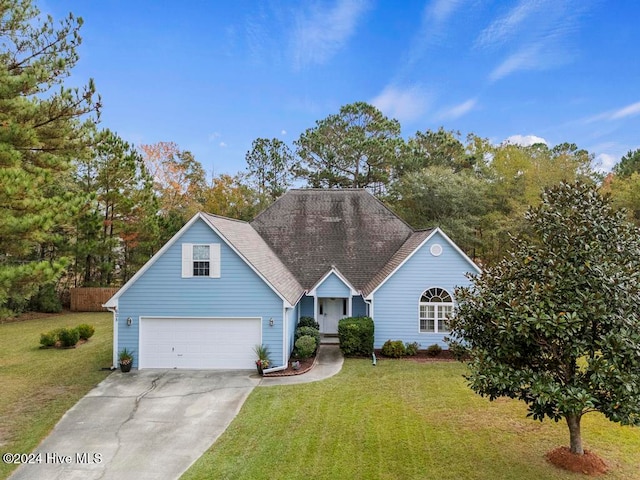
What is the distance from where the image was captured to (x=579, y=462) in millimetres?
7379

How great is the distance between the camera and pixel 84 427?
9.40m

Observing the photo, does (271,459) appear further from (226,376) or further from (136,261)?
(136,261)

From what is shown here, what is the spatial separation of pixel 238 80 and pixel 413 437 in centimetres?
1957

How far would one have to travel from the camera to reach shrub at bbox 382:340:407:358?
52.3ft

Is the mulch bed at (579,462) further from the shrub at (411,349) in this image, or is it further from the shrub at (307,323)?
the shrub at (307,323)

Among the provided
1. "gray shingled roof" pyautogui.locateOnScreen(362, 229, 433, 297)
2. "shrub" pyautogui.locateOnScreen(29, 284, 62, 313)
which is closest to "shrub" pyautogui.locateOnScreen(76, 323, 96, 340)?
"shrub" pyautogui.locateOnScreen(29, 284, 62, 313)

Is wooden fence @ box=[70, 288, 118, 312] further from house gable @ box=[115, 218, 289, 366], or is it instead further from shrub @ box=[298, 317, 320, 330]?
shrub @ box=[298, 317, 320, 330]

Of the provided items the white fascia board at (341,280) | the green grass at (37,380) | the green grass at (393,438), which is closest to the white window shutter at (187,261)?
the green grass at (37,380)

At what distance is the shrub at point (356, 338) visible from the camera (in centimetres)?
1584

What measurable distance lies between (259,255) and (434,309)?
25.9 ft

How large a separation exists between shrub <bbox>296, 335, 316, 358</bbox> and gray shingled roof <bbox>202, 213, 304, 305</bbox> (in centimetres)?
155

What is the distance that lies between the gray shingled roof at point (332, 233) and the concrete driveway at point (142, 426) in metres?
7.62

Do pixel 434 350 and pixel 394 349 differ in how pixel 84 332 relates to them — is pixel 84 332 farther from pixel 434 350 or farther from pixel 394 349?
pixel 434 350

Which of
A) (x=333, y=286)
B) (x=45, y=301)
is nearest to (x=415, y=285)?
(x=333, y=286)
